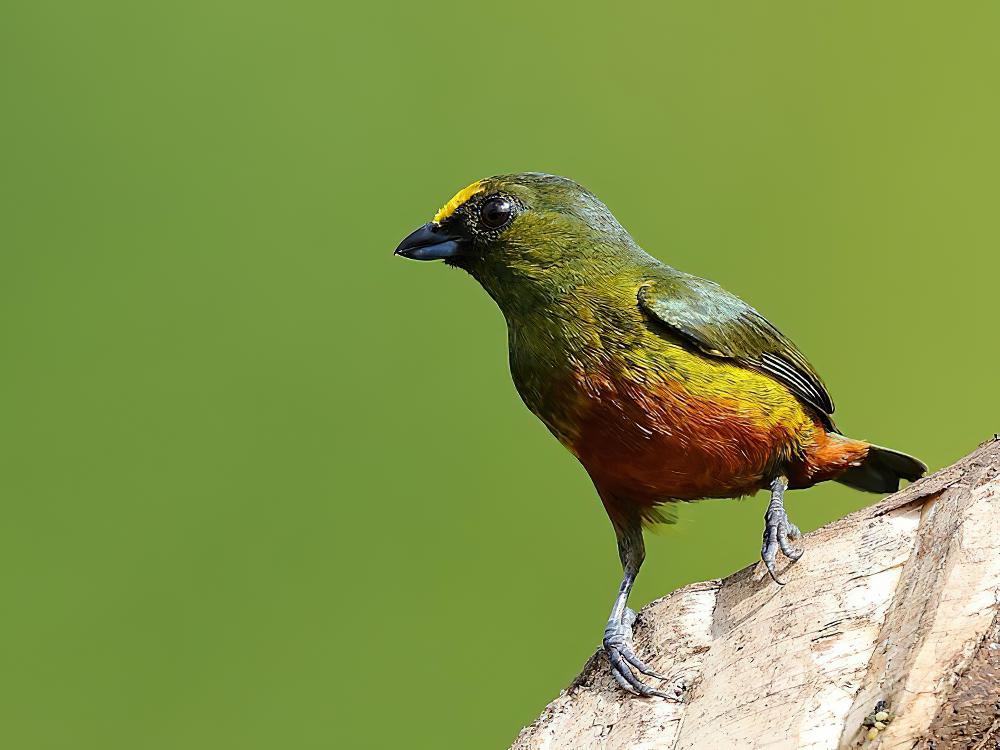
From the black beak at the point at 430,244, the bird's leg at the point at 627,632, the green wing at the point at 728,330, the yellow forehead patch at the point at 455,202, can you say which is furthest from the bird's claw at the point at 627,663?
the yellow forehead patch at the point at 455,202

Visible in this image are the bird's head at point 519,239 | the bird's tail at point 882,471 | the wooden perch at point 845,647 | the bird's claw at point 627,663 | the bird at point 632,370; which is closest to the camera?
the wooden perch at point 845,647

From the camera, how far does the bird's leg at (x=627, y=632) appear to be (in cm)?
320

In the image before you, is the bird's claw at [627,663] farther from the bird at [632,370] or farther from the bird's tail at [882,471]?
the bird's tail at [882,471]

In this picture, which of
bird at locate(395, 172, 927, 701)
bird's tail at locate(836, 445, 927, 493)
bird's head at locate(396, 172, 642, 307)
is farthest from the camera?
bird's tail at locate(836, 445, 927, 493)

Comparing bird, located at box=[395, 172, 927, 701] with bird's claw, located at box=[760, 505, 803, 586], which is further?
bird, located at box=[395, 172, 927, 701]

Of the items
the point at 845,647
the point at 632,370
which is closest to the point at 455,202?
the point at 632,370

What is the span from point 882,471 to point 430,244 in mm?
1860

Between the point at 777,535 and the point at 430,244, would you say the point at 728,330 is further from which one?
the point at 430,244

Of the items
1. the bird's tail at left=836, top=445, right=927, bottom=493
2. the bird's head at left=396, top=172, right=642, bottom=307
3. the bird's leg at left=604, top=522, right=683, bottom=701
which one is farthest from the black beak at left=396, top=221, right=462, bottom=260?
the bird's tail at left=836, top=445, right=927, bottom=493

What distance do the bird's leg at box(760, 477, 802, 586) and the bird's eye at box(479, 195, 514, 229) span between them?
4.31ft

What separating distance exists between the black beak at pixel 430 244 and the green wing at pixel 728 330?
0.69 metres

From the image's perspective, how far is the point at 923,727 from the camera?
91.1 inches

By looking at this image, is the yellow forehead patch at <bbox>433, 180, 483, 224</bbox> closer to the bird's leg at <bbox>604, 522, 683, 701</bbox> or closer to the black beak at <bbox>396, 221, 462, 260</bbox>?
the black beak at <bbox>396, 221, 462, 260</bbox>

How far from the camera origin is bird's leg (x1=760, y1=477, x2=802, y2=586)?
314 centimetres
